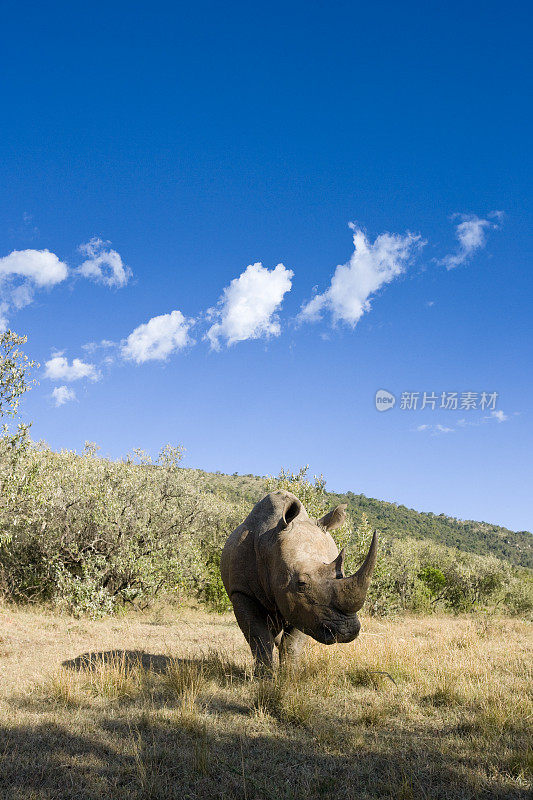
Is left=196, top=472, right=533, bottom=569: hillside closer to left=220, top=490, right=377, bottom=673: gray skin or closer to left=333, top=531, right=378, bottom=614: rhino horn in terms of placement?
left=220, top=490, right=377, bottom=673: gray skin

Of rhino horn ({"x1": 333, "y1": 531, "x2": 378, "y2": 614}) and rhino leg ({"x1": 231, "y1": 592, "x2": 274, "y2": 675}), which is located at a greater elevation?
rhino horn ({"x1": 333, "y1": 531, "x2": 378, "y2": 614})

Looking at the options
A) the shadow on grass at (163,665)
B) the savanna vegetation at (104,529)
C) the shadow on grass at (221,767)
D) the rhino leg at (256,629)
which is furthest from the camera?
the savanna vegetation at (104,529)

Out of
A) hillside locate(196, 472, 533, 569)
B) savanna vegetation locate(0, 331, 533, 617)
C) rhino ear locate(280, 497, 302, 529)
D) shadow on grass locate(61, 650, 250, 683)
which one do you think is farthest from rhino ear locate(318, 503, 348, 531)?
hillside locate(196, 472, 533, 569)

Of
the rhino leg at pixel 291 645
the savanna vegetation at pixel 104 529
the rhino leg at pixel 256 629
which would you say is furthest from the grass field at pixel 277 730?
the savanna vegetation at pixel 104 529

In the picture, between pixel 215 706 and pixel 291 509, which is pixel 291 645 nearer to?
pixel 215 706

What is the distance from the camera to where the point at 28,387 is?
14.8 metres

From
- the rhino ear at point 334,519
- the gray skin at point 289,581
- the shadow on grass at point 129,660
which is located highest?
the rhino ear at point 334,519

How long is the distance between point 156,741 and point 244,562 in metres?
3.06

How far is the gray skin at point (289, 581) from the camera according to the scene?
5941mm

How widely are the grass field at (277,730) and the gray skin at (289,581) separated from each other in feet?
2.27

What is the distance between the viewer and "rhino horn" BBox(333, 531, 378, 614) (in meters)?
5.58

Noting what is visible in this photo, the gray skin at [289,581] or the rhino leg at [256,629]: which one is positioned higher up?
the gray skin at [289,581]

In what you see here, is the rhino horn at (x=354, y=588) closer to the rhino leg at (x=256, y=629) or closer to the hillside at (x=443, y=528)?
the rhino leg at (x=256, y=629)

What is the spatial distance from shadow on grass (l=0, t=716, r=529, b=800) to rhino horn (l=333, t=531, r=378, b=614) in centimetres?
135
